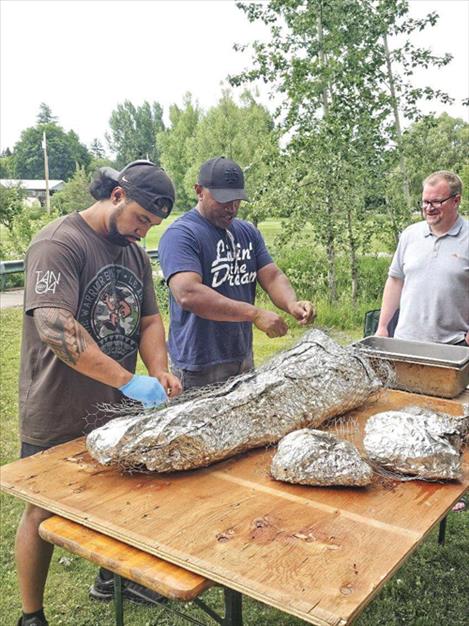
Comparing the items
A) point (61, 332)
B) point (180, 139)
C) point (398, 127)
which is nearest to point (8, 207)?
point (180, 139)

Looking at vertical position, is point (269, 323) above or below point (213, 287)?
below

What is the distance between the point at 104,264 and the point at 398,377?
5.19ft

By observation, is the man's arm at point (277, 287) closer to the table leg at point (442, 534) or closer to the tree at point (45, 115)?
the table leg at point (442, 534)

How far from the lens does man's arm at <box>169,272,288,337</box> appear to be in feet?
9.19

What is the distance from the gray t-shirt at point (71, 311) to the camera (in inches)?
85.5

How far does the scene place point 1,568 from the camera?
3.20 m

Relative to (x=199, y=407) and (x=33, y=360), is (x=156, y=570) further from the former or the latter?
(x=33, y=360)

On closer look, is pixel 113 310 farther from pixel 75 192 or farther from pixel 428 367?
pixel 75 192

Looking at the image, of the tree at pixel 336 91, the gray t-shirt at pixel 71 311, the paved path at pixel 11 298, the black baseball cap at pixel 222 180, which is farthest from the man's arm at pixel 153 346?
the paved path at pixel 11 298

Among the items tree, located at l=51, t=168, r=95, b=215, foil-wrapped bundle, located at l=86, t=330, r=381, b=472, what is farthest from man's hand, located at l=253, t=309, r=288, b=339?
tree, located at l=51, t=168, r=95, b=215

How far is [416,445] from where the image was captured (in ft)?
6.50

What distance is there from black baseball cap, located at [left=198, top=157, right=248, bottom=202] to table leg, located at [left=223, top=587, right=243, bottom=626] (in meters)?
1.90

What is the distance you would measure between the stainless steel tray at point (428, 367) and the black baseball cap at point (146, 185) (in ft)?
4.29

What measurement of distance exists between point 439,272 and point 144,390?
2.18 metres
